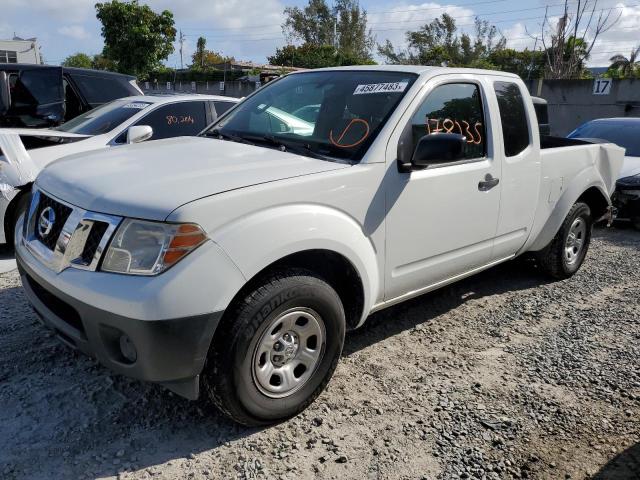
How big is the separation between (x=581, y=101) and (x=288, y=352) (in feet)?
50.2

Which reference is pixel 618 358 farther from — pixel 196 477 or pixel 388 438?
pixel 196 477

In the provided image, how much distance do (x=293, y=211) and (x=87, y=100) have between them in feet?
21.2

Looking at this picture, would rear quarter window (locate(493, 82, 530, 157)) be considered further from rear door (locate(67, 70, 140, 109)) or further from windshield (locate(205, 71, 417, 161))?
rear door (locate(67, 70, 140, 109))

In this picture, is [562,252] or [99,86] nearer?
[562,252]

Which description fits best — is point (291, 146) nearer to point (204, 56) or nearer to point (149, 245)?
point (149, 245)

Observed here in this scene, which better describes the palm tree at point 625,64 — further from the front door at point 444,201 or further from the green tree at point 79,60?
the green tree at point 79,60

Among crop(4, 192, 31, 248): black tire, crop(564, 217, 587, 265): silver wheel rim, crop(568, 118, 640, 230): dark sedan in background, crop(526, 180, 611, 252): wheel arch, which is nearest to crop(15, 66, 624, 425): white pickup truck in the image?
crop(526, 180, 611, 252): wheel arch

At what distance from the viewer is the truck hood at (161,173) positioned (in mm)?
2469

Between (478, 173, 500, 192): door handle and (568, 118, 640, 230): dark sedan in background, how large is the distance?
461 cm

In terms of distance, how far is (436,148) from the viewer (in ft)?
10.3

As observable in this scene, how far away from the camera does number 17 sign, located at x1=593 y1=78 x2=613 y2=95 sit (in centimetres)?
1436

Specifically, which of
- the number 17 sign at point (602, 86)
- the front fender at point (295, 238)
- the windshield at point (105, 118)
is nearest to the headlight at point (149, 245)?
the front fender at point (295, 238)

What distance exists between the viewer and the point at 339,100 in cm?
357

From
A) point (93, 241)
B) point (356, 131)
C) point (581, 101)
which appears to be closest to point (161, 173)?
point (93, 241)
